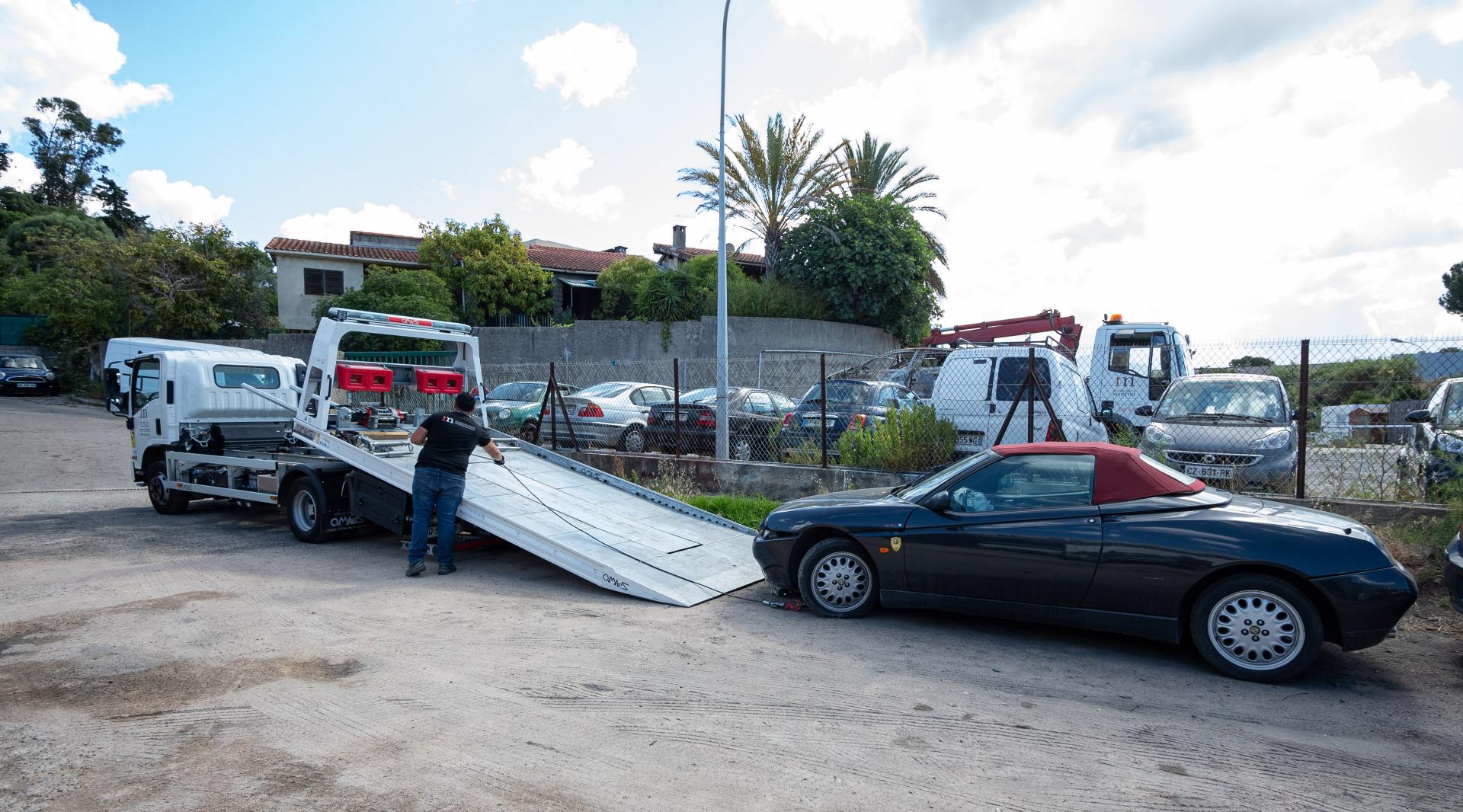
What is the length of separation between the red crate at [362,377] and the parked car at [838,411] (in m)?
5.32

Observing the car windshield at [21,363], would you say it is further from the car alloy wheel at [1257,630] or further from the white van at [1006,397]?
the car alloy wheel at [1257,630]

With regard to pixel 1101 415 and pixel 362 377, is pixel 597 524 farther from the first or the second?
pixel 1101 415

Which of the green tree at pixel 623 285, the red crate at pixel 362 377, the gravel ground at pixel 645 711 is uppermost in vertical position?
the green tree at pixel 623 285

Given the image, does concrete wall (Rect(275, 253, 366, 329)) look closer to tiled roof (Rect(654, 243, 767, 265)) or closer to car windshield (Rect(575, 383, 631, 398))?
tiled roof (Rect(654, 243, 767, 265))

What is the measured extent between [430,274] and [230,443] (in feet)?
58.1

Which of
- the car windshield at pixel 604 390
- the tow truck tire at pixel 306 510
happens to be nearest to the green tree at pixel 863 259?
the car windshield at pixel 604 390

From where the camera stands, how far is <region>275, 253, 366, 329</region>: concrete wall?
109ft

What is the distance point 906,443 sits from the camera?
10.1m

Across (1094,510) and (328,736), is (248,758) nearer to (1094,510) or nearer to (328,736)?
(328,736)

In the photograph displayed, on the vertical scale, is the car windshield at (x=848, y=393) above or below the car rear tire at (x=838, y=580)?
above

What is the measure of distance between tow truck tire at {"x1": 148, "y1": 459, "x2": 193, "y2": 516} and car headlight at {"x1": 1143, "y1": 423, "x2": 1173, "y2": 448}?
12509 mm

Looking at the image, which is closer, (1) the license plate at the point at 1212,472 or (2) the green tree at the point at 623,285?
(1) the license plate at the point at 1212,472

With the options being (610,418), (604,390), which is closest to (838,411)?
(610,418)

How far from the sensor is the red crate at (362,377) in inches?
346
